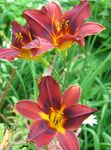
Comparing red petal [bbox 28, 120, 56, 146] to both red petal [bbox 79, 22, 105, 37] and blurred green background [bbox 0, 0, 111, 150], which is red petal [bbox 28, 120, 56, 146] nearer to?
red petal [bbox 79, 22, 105, 37]

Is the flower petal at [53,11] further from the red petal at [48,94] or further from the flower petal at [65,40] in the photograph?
the red petal at [48,94]

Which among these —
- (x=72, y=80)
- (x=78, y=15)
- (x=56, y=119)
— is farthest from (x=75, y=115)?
(x=72, y=80)

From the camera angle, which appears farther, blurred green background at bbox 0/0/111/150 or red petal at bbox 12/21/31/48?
blurred green background at bbox 0/0/111/150

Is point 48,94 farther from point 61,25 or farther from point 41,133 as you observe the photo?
point 61,25

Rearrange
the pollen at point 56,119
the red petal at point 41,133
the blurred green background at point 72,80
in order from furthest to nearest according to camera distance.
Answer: the blurred green background at point 72,80 → the pollen at point 56,119 → the red petal at point 41,133

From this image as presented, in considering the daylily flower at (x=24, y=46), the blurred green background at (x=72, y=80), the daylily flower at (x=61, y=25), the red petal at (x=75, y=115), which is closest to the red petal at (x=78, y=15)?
the daylily flower at (x=61, y=25)

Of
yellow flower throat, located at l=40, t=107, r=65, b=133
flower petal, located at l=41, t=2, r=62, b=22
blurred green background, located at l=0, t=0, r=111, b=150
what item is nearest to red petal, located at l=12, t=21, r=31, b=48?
flower petal, located at l=41, t=2, r=62, b=22

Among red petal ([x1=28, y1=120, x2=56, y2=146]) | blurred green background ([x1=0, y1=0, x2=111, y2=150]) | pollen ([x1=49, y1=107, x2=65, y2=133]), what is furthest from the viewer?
blurred green background ([x1=0, y1=0, x2=111, y2=150])
